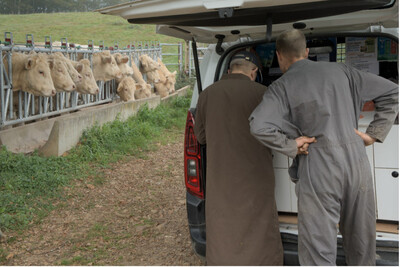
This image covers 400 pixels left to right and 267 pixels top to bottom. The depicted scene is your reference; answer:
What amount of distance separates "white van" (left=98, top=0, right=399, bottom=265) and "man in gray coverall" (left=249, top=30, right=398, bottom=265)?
292 mm

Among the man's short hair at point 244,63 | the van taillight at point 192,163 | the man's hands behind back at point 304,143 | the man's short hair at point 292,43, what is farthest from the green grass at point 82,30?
the man's hands behind back at point 304,143

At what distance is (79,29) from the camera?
41.5 metres

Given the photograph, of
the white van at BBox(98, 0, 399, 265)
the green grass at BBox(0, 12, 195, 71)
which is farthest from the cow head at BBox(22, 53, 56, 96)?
the green grass at BBox(0, 12, 195, 71)

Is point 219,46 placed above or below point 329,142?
above

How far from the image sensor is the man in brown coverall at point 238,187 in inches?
129

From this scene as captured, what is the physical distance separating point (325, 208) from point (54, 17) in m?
50.8

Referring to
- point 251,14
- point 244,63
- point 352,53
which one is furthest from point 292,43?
point 352,53

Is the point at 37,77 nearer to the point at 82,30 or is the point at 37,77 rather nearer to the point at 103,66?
the point at 103,66

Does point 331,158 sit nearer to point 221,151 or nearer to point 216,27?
point 221,151

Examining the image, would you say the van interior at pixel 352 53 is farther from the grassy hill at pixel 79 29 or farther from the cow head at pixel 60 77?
the grassy hill at pixel 79 29

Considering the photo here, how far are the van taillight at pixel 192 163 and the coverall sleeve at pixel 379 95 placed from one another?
1.29m

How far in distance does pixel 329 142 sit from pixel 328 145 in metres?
0.02

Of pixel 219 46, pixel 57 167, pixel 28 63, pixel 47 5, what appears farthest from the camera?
pixel 47 5

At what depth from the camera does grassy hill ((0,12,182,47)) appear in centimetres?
3561
